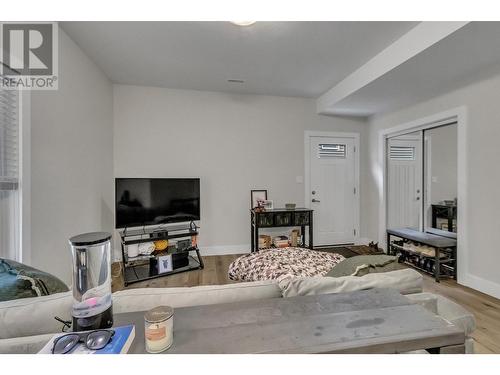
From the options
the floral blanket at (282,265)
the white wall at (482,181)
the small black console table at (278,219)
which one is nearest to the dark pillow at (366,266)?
the floral blanket at (282,265)

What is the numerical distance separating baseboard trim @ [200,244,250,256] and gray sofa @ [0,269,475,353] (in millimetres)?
2886

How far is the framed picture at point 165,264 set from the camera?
117 inches

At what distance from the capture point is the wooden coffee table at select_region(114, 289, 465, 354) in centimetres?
67

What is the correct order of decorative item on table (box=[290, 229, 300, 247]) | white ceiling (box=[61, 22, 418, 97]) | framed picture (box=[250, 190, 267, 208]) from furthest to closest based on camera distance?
framed picture (box=[250, 190, 267, 208]) → decorative item on table (box=[290, 229, 300, 247]) → white ceiling (box=[61, 22, 418, 97])

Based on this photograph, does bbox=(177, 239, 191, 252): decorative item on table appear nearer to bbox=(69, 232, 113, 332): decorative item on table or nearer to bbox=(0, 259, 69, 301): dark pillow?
bbox=(0, 259, 69, 301): dark pillow

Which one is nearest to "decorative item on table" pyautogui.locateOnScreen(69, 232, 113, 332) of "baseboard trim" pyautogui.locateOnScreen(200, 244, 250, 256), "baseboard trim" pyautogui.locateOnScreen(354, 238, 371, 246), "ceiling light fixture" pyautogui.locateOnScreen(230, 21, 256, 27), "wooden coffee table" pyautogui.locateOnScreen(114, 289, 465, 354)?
"wooden coffee table" pyautogui.locateOnScreen(114, 289, 465, 354)

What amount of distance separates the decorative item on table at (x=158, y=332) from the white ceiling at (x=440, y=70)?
256 cm

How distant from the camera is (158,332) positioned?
651mm

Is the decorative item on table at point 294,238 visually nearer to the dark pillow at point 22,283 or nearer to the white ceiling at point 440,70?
the white ceiling at point 440,70

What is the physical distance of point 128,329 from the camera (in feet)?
2.31

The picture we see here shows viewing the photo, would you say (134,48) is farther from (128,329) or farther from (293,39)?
(128,329)

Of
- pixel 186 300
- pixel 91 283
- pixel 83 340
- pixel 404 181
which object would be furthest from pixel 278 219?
pixel 83 340
